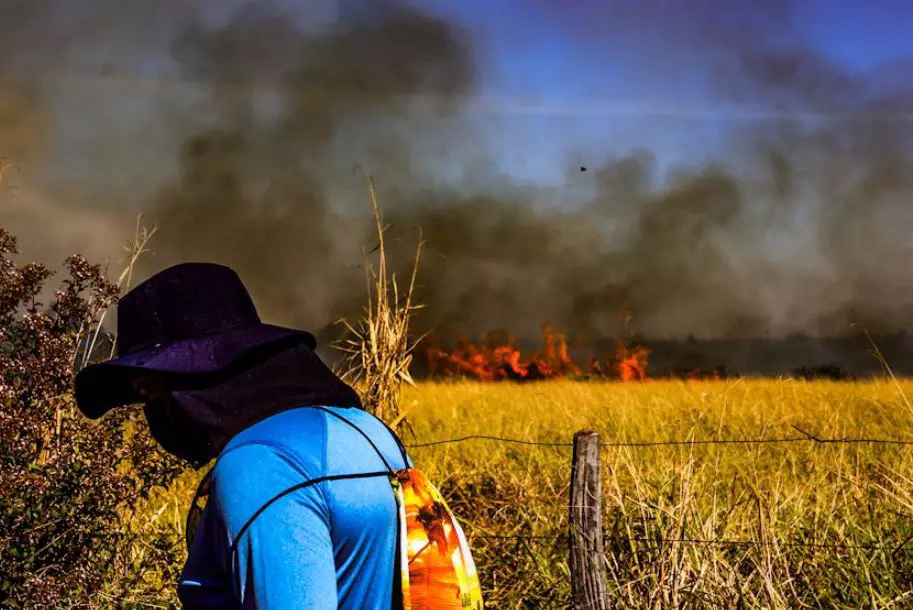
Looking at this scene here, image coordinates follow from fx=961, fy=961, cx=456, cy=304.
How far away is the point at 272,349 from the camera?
6.00ft

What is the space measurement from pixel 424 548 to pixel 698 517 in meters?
2.80

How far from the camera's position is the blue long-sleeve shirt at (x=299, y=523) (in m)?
1.58

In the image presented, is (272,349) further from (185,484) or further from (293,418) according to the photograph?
(185,484)

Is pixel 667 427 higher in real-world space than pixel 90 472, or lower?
lower

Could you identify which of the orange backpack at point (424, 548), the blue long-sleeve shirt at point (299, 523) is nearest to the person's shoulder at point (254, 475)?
the blue long-sleeve shirt at point (299, 523)

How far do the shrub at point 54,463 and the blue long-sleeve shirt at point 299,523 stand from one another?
2.58m

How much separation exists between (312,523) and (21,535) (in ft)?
9.61

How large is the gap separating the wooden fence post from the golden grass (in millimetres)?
143

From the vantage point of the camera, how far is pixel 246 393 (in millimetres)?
1776

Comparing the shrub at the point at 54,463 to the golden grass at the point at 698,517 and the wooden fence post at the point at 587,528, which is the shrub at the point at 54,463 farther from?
the wooden fence post at the point at 587,528

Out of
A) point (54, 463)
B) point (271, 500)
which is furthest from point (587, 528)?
point (271, 500)

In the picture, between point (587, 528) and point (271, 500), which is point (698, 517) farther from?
point (271, 500)

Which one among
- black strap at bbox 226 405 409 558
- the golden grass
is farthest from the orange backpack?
the golden grass

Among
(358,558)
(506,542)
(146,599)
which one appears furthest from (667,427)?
(358,558)
